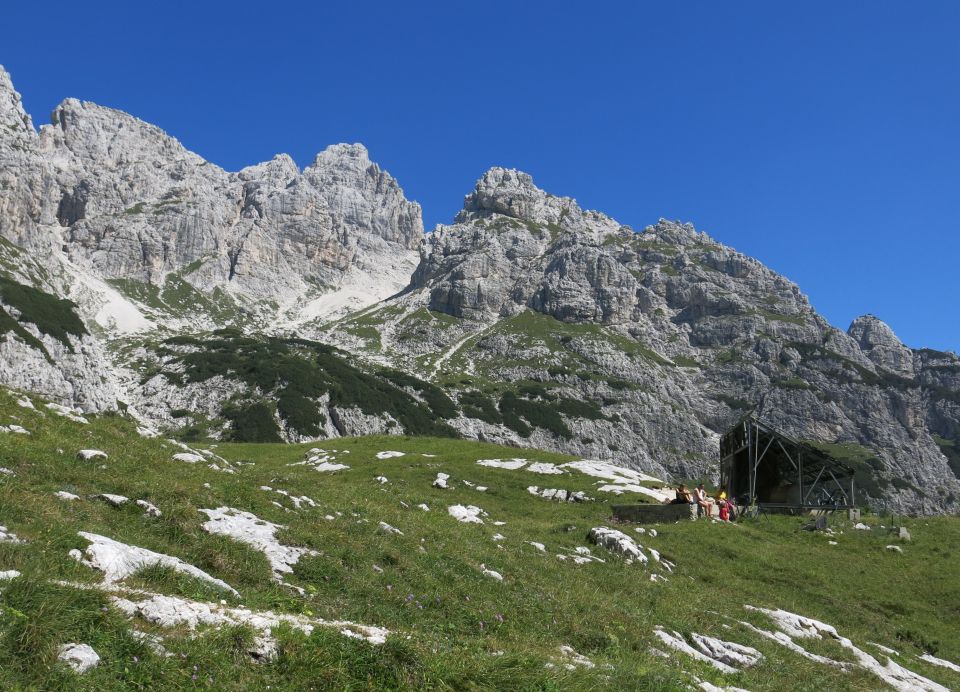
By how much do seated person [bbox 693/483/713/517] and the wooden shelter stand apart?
8843mm

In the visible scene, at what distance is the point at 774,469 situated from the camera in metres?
57.1

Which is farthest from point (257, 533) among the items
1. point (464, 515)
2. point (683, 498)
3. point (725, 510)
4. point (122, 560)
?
point (725, 510)

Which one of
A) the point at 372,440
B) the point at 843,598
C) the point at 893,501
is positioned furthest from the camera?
the point at 893,501

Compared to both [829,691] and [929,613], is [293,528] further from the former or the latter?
[929,613]

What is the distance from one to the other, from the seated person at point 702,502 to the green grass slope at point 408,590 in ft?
12.0

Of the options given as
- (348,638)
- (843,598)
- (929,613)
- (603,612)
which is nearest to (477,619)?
(603,612)

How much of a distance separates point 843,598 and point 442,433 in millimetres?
141536

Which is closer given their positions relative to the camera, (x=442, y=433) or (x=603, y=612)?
(x=603, y=612)

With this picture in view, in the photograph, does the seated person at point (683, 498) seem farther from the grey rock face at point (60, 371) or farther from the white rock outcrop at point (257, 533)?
the grey rock face at point (60, 371)

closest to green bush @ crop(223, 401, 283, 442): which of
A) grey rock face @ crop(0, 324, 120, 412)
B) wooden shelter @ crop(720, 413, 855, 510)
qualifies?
grey rock face @ crop(0, 324, 120, 412)

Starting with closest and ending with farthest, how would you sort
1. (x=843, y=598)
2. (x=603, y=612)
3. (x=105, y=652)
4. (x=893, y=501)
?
(x=105, y=652) < (x=603, y=612) < (x=843, y=598) < (x=893, y=501)

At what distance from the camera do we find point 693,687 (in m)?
9.45

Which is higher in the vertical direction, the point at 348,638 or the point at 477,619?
the point at 348,638

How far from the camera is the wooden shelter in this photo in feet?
152
